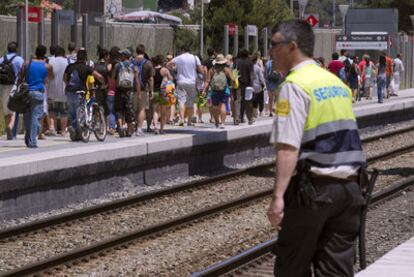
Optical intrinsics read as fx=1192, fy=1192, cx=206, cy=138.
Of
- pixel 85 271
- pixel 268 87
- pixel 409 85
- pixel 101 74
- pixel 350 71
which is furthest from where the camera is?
pixel 409 85

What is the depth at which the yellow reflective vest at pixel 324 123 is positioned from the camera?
19.5 feet

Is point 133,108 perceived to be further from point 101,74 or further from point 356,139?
point 356,139

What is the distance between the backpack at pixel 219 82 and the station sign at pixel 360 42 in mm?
21568

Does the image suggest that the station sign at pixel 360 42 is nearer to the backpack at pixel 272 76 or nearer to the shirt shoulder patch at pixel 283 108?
the backpack at pixel 272 76

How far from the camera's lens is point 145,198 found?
1634 centimetres

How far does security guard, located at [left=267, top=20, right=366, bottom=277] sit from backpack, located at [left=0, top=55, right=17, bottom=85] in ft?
47.2

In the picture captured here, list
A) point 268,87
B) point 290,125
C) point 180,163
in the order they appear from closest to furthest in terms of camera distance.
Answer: point 290,125 → point 180,163 → point 268,87

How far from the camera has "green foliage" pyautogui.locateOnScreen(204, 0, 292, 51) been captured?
161 ft

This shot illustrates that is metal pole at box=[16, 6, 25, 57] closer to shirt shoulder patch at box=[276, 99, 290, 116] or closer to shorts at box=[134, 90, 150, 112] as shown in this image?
shorts at box=[134, 90, 150, 112]

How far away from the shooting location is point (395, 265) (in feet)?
31.2

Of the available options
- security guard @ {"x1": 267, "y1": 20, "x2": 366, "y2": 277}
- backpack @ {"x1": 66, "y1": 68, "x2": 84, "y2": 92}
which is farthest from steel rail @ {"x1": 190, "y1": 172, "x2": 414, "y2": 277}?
backpack @ {"x1": 66, "y1": 68, "x2": 84, "y2": 92}

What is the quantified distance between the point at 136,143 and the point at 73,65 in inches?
106

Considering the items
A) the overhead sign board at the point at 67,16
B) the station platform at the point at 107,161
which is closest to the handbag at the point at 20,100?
the station platform at the point at 107,161

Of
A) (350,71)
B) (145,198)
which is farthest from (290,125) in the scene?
(350,71)
